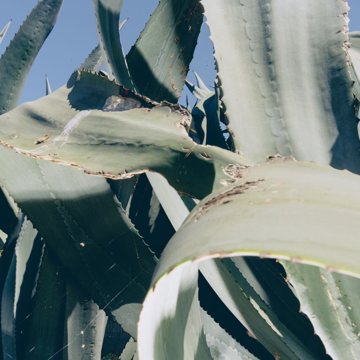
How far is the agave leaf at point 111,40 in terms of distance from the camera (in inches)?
29.7

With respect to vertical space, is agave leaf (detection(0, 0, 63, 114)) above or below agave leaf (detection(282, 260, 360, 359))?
above

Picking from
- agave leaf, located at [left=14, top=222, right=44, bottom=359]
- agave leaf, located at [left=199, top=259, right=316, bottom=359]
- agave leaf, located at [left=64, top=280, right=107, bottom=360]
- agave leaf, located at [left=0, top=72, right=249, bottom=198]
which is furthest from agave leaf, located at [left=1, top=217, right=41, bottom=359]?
agave leaf, located at [left=199, top=259, right=316, bottom=359]

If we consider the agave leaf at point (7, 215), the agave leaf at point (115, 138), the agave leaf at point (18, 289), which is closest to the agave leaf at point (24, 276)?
the agave leaf at point (18, 289)

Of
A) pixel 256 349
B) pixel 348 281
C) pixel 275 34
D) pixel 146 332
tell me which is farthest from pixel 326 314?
pixel 275 34

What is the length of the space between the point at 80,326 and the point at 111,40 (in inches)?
20.4

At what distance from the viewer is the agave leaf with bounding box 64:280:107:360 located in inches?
26.7

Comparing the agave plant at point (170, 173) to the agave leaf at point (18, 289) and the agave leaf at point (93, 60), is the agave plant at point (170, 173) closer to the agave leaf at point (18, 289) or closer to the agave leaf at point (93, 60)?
the agave leaf at point (18, 289)

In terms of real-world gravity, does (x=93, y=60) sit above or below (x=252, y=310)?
above

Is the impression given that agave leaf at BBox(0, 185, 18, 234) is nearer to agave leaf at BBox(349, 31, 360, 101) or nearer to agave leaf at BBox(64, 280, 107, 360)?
agave leaf at BBox(64, 280, 107, 360)

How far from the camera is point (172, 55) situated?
0.82m

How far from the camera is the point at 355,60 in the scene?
0.95 m

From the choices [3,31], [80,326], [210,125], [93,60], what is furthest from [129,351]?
[3,31]

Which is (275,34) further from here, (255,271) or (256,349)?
(256,349)

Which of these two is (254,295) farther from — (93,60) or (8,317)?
(93,60)
